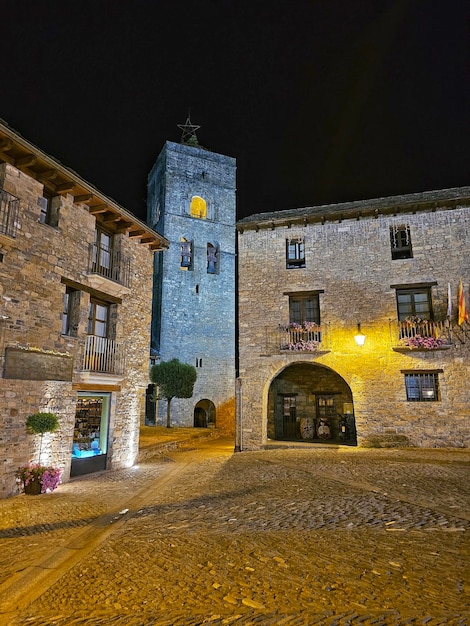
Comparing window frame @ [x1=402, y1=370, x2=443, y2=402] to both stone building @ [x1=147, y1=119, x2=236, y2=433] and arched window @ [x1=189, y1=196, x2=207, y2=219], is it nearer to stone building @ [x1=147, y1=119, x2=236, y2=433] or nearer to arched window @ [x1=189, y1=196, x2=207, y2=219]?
stone building @ [x1=147, y1=119, x2=236, y2=433]

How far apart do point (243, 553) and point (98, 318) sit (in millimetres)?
8694

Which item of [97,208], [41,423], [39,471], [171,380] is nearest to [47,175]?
[97,208]

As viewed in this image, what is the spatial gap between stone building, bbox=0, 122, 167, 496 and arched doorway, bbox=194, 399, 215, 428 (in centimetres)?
1811

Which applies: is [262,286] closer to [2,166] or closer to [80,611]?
[2,166]

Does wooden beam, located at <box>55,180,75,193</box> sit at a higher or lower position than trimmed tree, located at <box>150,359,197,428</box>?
higher

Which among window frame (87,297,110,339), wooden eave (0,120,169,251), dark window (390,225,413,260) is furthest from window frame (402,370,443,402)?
window frame (87,297,110,339)

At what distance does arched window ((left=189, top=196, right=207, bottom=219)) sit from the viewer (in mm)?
34938

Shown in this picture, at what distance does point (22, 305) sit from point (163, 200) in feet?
84.0

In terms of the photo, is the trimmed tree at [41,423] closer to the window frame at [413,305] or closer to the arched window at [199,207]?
the window frame at [413,305]

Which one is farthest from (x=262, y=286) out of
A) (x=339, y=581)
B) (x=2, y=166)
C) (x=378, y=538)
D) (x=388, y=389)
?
(x=339, y=581)

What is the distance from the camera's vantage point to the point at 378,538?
206 inches

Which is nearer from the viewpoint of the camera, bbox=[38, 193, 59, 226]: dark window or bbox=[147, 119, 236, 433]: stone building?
bbox=[38, 193, 59, 226]: dark window

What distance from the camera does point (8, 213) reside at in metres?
8.91

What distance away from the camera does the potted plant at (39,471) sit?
8688 millimetres
